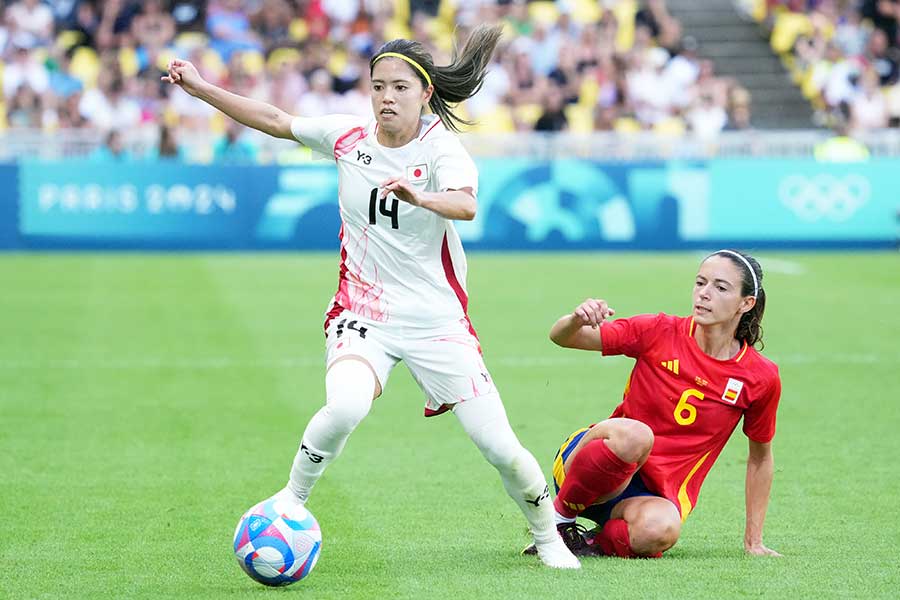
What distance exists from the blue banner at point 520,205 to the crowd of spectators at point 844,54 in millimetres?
2619

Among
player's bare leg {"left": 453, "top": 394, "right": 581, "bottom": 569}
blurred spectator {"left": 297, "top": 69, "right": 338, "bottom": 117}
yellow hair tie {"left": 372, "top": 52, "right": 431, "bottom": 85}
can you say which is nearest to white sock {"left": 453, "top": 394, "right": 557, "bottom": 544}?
player's bare leg {"left": 453, "top": 394, "right": 581, "bottom": 569}

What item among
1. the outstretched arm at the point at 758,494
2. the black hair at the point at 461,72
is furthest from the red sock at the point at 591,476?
the black hair at the point at 461,72

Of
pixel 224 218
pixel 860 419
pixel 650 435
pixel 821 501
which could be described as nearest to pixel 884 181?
pixel 224 218

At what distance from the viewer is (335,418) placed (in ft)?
17.8

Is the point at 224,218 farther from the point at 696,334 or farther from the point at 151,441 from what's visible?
the point at 696,334

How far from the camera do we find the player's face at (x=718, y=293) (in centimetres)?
583

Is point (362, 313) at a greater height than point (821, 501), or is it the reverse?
point (362, 313)

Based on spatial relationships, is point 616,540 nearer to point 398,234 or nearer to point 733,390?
point 733,390

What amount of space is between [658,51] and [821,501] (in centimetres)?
1902

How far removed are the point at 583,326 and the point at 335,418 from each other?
1.08 metres

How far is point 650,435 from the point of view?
569cm

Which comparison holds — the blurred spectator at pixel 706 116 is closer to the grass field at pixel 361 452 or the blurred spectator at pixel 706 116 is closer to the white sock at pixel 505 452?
the grass field at pixel 361 452

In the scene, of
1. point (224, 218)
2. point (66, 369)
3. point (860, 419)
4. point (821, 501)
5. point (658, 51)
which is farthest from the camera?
point (658, 51)

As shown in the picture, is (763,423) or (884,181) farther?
(884,181)
